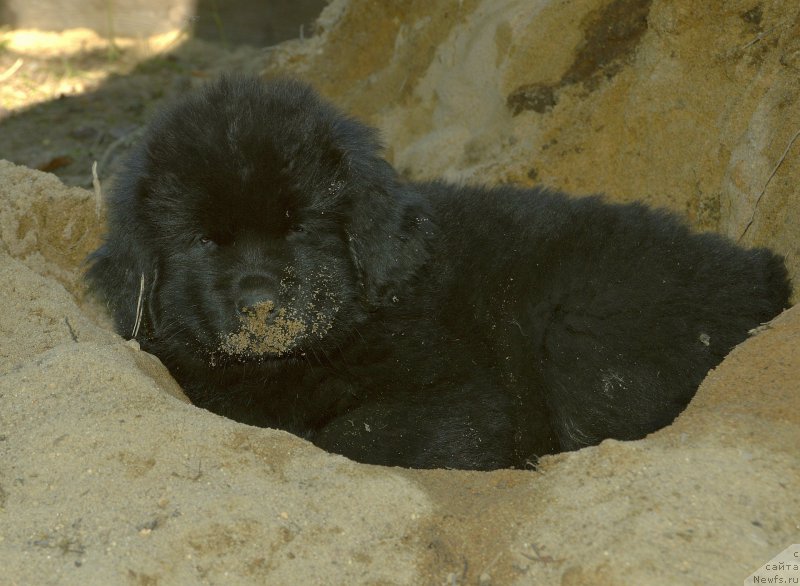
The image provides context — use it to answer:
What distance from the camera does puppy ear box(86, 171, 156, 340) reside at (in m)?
3.33

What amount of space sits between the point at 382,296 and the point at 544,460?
1.06 metres

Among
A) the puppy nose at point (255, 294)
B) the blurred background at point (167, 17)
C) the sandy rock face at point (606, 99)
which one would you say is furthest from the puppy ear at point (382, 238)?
the blurred background at point (167, 17)

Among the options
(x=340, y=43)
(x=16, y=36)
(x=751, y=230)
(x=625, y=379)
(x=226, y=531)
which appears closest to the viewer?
(x=226, y=531)

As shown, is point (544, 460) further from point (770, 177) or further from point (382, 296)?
point (770, 177)

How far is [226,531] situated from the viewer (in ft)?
6.99

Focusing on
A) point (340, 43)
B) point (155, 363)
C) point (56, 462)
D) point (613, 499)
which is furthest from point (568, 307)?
point (340, 43)

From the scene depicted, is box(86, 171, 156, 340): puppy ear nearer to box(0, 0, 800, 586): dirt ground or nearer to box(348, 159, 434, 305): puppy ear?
box(0, 0, 800, 586): dirt ground

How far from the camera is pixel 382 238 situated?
131 inches

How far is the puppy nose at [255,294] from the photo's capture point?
2977 millimetres

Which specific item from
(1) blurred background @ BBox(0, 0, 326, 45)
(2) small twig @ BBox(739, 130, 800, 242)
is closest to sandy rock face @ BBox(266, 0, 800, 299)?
(2) small twig @ BBox(739, 130, 800, 242)

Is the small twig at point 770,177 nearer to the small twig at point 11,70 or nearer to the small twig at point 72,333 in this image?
the small twig at point 72,333

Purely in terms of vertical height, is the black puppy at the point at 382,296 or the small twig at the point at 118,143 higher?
the black puppy at the point at 382,296

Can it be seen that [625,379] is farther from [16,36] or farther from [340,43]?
[16,36]

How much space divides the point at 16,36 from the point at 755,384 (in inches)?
327
